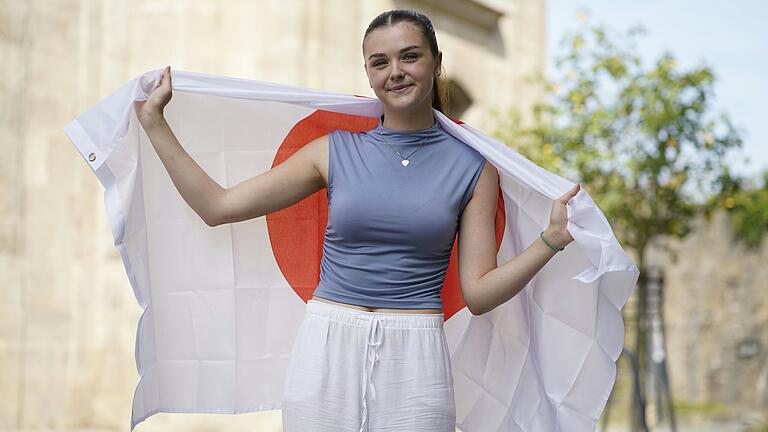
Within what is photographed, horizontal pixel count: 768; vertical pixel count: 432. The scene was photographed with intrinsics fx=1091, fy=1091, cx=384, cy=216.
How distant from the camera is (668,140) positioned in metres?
9.52

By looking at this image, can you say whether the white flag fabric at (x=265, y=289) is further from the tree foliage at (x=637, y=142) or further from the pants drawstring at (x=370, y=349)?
the tree foliage at (x=637, y=142)

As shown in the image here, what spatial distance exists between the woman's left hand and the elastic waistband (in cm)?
35

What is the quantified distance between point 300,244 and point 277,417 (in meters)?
5.58

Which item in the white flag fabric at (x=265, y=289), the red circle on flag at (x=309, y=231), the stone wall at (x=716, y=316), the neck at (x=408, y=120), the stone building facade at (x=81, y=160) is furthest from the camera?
the stone wall at (x=716, y=316)

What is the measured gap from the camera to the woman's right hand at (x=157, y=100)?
9.34 ft

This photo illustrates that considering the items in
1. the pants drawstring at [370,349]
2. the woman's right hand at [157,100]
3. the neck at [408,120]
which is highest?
the woman's right hand at [157,100]

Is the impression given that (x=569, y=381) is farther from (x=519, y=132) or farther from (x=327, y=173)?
(x=519, y=132)

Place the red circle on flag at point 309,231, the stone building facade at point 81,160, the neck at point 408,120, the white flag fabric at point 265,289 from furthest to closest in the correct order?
the stone building facade at point 81,160
the red circle on flag at point 309,231
the white flag fabric at point 265,289
the neck at point 408,120

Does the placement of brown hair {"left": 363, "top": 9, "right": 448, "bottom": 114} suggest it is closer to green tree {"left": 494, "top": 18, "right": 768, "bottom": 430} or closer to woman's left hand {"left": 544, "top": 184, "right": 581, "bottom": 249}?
woman's left hand {"left": 544, "top": 184, "right": 581, "bottom": 249}

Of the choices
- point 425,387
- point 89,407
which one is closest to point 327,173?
point 425,387

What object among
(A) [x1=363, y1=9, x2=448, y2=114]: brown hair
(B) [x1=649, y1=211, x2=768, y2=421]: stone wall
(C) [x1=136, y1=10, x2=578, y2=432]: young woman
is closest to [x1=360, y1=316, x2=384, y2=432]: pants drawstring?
(C) [x1=136, y1=10, x2=578, y2=432]: young woman

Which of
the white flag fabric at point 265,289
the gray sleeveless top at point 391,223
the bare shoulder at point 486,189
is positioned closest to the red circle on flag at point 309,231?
the white flag fabric at point 265,289

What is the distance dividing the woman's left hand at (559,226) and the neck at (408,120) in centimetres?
40

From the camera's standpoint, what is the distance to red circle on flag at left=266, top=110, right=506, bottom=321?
319cm
